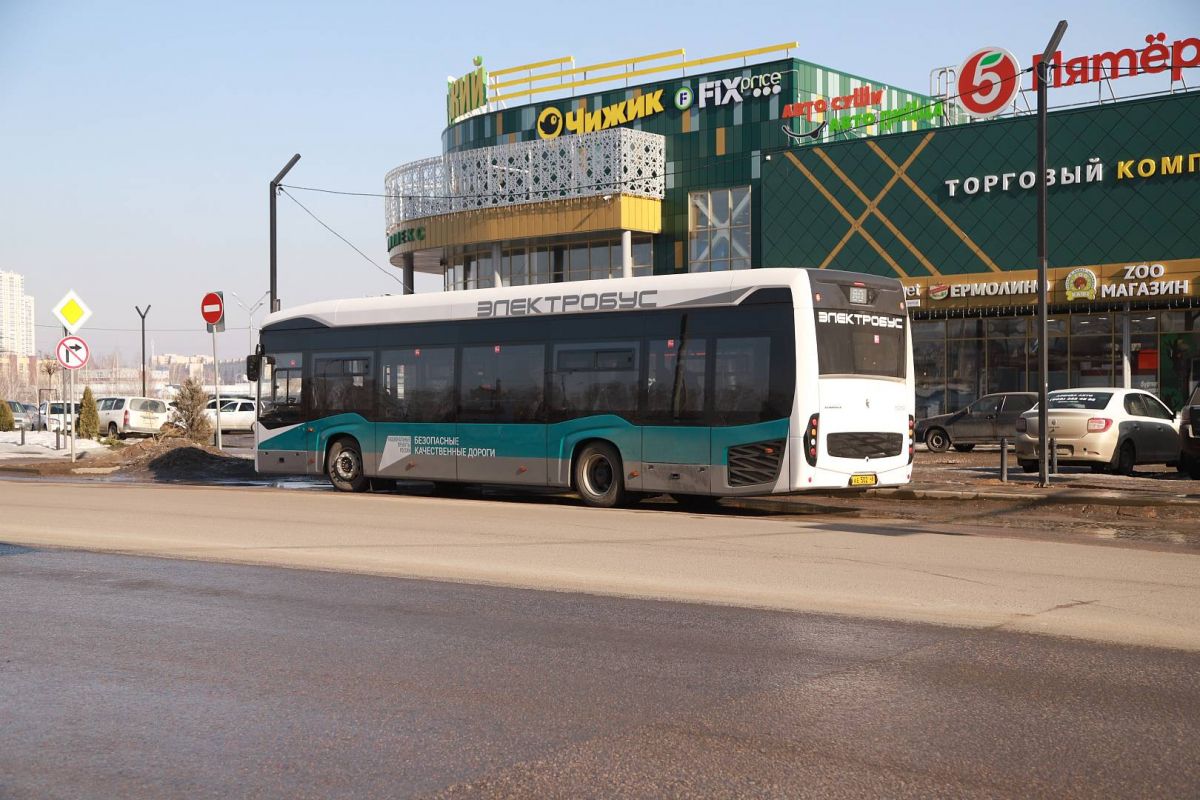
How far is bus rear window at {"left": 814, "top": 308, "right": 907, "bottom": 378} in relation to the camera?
17297 millimetres

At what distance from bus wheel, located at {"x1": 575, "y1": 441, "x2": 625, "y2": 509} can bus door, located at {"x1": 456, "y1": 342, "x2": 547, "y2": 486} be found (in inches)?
27.1

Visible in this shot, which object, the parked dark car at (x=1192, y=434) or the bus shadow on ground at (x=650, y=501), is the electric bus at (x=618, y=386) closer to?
the bus shadow on ground at (x=650, y=501)

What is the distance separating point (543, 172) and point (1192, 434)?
99.2 ft

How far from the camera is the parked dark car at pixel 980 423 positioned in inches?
1244

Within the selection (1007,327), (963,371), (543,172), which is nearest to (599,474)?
(1007,327)

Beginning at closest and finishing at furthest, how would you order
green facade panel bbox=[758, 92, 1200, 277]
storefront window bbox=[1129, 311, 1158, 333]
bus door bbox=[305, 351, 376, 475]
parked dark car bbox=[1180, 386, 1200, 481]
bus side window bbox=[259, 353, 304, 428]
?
parked dark car bbox=[1180, 386, 1200, 481], bus door bbox=[305, 351, 376, 475], bus side window bbox=[259, 353, 304, 428], green facade panel bbox=[758, 92, 1200, 277], storefront window bbox=[1129, 311, 1158, 333]

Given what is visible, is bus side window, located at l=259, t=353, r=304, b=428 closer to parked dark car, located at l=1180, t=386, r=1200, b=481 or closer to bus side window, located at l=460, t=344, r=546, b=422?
bus side window, located at l=460, t=344, r=546, b=422

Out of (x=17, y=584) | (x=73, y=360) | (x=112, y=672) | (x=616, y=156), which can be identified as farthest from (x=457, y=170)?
(x=112, y=672)

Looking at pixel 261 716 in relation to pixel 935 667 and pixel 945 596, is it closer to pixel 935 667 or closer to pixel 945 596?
pixel 935 667

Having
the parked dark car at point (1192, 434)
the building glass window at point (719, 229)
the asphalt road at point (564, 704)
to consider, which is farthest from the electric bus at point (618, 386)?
the building glass window at point (719, 229)

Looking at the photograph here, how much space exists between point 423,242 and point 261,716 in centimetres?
4669

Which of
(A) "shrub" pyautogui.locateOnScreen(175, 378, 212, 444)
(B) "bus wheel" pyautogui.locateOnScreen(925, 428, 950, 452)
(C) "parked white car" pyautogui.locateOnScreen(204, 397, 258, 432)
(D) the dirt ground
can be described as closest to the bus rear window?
(D) the dirt ground

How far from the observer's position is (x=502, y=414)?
66.8 feet

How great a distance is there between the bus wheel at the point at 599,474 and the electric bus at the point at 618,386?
0.02 m
